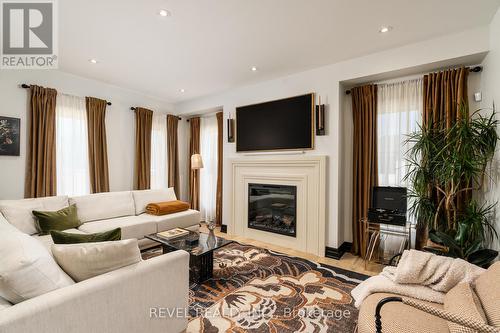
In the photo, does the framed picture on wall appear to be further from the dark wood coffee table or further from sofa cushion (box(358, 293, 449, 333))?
sofa cushion (box(358, 293, 449, 333))

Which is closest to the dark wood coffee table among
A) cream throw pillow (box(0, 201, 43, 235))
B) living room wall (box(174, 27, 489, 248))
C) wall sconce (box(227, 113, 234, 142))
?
cream throw pillow (box(0, 201, 43, 235))

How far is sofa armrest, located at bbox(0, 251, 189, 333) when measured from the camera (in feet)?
3.43

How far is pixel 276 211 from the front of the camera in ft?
13.2

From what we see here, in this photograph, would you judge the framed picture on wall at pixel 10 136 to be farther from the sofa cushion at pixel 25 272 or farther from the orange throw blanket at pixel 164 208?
the sofa cushion at pixel 25 272

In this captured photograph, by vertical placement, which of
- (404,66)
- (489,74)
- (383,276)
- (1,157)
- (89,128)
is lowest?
(383,276)

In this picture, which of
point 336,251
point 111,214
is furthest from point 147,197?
point 336,251

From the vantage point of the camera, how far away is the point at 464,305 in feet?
4.20

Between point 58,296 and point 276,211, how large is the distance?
319cm

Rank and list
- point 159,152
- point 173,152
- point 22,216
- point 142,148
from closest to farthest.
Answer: point 22,216 < point 142,148 < point 159,152 < point 173,152

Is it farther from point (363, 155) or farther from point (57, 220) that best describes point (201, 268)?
point (363, 155)

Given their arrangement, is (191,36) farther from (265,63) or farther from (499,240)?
(499,240)

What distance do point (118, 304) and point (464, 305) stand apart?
1852 millimetres

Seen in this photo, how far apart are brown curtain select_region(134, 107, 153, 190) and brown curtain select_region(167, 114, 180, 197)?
1.58 ft

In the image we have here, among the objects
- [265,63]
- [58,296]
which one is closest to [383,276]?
[58,296]
